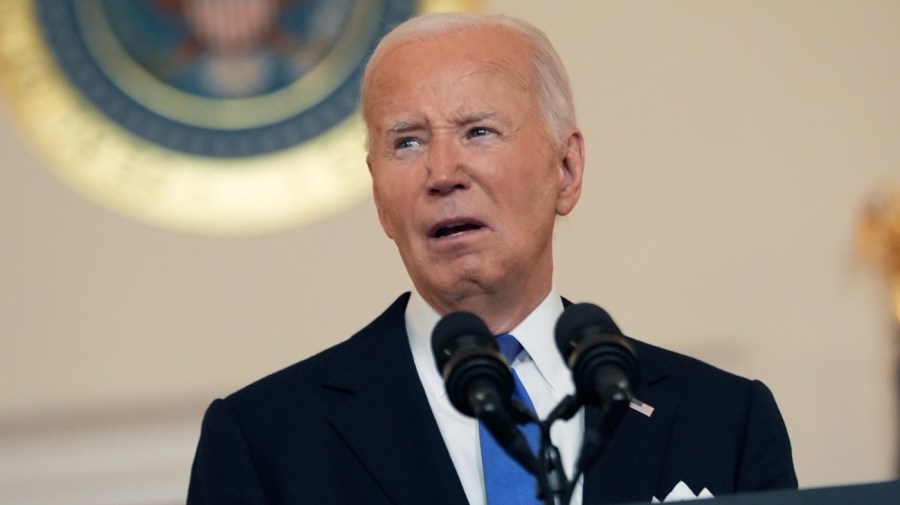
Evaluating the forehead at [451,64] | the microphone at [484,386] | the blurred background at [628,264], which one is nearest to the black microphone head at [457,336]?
the microphone at [484,386]

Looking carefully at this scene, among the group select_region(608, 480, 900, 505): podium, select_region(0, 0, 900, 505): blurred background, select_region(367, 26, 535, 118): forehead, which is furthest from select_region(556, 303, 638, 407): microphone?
select_region(0, 0, 900, 505): blurred background

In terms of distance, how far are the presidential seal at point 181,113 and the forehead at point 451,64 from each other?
1458mm

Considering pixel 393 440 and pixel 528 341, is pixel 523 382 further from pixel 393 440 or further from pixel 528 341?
pixel 393 440

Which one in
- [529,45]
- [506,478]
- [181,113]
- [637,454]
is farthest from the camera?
[181,113]

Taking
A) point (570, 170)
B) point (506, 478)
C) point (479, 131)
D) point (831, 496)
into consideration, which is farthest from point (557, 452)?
point (570, 170)

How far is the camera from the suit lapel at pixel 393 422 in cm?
217

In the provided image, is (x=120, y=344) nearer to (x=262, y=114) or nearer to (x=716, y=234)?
(x=262, y=114)

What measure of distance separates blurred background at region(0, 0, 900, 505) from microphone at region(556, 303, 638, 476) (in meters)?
2.14

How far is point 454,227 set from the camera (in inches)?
89.6

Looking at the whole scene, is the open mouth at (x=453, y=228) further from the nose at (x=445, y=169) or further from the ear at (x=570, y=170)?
the ear at (x=570, y=170)

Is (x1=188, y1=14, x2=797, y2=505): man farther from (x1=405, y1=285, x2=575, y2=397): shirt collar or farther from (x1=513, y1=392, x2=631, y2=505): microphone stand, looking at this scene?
(x1=513, y1=392, x2=631, y2=505): microphone stand

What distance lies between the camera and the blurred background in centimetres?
380

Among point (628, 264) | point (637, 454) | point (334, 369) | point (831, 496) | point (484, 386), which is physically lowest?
point (831, 496)

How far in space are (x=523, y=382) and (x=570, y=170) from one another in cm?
34
